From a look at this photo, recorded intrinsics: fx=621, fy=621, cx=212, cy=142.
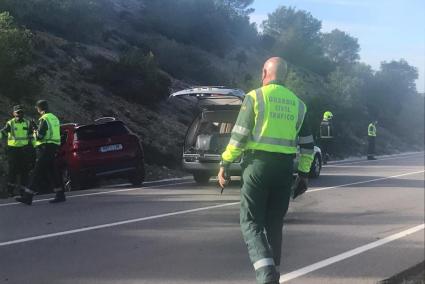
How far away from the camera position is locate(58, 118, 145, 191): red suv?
531 inches

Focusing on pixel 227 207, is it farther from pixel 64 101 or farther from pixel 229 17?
pixel 229 17

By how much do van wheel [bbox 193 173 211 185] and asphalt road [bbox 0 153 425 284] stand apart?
5.15ft

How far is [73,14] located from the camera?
31656 mm

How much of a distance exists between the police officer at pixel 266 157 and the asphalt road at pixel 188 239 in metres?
1.32

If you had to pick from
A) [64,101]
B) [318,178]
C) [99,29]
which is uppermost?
[99,29]

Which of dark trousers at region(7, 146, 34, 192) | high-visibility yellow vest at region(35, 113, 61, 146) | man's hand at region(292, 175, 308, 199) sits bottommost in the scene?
dark trousers at region(7, 146, 34, 192)

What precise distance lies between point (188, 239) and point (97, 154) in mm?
5967

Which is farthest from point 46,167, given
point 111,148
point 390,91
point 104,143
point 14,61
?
point 390,91

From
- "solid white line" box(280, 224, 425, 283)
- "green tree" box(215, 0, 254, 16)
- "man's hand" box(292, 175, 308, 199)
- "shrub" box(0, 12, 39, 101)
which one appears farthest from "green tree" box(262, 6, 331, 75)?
"man's hand" box(292, 175, 308, 199)

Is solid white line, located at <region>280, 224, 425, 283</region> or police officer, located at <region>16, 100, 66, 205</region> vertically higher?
police officer, located at <region>16, 100, 66, 205</region>

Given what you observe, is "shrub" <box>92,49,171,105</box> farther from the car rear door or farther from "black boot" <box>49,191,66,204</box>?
"black boot" <box>49,191,66,204</box>

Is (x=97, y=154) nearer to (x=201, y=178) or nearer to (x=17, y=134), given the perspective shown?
(x=17, y=134)

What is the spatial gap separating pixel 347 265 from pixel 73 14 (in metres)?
27.3

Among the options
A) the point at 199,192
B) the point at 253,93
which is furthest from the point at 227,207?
the point at 253,93
